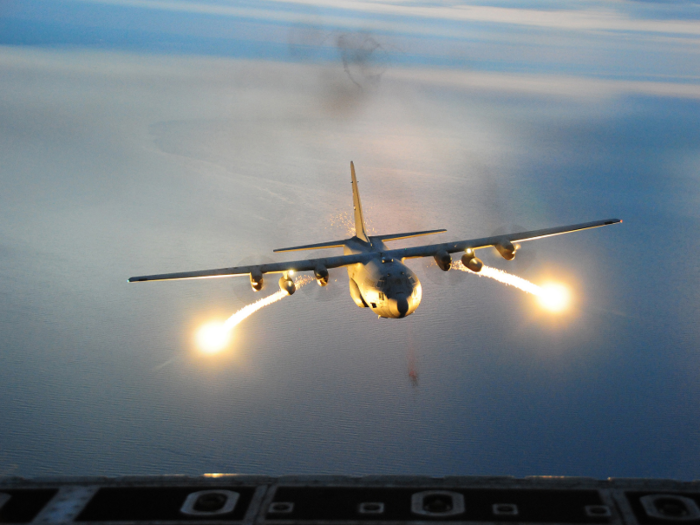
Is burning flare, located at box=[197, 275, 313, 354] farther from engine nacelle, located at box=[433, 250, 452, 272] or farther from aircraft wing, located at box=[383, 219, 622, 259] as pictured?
engine nacelle, located at box=[433, 250, 452, 272]

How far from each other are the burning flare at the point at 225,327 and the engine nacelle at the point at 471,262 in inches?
2024

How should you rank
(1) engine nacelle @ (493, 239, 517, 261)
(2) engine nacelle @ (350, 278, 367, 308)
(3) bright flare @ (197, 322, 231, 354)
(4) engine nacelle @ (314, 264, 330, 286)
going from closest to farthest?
(4) engine nacelle @ (314, 264, 330, 286) < (2) engine nacelle @ (350, 278, 367, 308) < (1) engine nacelle @ (493, 239, 517, 261) < (3) bright flare @ (197, 322, 231, 354)

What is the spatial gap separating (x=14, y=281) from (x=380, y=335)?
10048 cm

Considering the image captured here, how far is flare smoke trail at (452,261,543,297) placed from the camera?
552ft

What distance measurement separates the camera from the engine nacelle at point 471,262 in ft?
245

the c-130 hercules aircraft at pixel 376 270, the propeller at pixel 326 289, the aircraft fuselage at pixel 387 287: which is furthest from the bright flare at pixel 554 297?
the aircraft fuselage at pixel 387 287

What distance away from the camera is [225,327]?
144500mm

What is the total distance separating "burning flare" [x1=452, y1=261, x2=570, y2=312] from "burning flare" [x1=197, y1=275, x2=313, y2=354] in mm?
48324

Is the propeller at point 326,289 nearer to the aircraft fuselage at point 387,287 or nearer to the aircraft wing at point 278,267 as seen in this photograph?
the aircraft wing at point 278,267

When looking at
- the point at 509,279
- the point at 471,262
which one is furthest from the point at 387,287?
the point at 509,279

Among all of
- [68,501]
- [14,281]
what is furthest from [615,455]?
[14,281]

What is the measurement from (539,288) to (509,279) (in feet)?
45.9

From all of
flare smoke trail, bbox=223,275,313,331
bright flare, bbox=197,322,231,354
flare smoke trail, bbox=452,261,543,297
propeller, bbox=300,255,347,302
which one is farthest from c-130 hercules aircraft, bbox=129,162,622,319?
flare smoke trail, bbox=452,261,543,297

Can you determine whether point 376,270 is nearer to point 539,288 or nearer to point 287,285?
point 287,285
